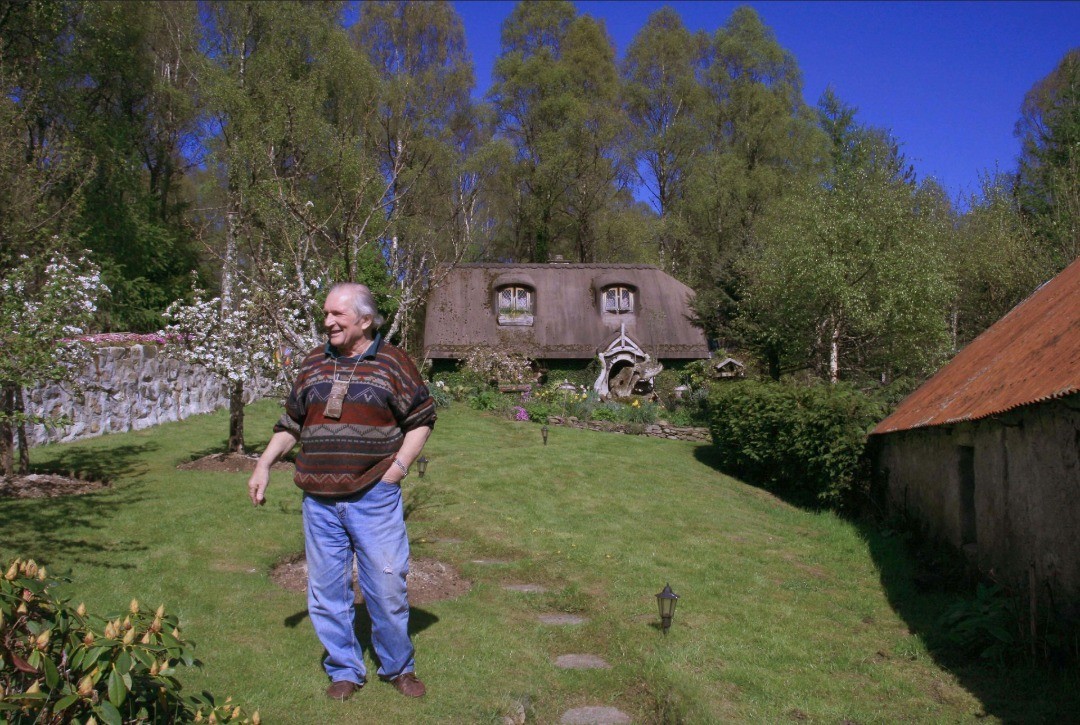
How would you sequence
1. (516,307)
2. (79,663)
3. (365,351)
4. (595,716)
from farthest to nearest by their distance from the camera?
(516,307), (595,716), (365,351), (79,663)

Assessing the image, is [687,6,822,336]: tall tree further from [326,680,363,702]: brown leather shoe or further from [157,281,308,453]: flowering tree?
[326,680,363,702]: brown leather shoe

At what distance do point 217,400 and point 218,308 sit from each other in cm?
723

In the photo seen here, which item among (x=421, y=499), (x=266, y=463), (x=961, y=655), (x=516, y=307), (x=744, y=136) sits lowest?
(x=961, y=655)

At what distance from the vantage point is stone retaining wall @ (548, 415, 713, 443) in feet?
69.6

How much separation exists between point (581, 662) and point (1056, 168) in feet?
91.6

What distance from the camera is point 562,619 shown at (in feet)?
22.1

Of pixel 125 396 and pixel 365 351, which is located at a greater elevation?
pixel 365 351

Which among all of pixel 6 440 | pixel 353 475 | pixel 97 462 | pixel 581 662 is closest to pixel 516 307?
pixel 97 462

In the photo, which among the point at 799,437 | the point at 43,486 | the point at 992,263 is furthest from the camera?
the point at 992,263

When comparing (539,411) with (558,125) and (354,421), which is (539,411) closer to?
(354,421)

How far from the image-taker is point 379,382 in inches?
184

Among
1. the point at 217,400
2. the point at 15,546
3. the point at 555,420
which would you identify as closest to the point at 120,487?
the point at 15,546

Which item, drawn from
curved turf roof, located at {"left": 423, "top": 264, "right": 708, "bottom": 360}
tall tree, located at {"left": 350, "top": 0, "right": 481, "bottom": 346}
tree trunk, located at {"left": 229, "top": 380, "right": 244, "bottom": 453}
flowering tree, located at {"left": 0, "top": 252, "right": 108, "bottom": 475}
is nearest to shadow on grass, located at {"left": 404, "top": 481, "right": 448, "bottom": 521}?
tree trunk, located at {"left": 229, "top": 380, "right": 244, "bottom": 453}

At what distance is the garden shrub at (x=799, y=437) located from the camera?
12.9m
